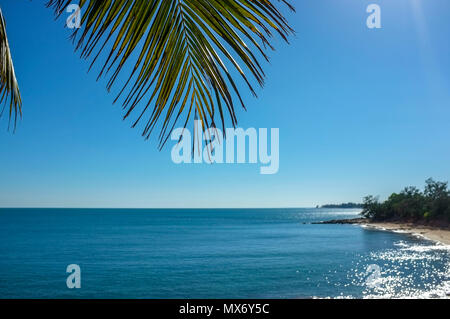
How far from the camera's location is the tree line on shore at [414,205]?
62.3 meters

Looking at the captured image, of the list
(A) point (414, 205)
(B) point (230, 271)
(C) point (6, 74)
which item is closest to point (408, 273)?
(B) point (230, 271)

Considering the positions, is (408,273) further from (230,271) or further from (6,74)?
(6,74)

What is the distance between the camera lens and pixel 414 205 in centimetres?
7444

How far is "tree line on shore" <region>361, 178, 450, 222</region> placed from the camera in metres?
62.3

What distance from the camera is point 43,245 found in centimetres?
5728

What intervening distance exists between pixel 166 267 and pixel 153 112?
3745 centimetres

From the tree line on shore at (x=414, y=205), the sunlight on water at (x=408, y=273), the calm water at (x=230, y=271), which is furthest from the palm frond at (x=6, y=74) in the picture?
the tree line on shore at (x=414, y=205)

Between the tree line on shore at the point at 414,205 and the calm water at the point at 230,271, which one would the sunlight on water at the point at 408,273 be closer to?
the calm water at the point at 230,271

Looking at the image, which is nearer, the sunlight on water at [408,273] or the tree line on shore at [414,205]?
the sunlight on water at [408,273]

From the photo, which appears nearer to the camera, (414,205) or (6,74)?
(6,74)

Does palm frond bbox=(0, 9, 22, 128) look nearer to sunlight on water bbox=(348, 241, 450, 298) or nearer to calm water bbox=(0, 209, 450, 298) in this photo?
calm water bbox=(0, 209, 450, 298)

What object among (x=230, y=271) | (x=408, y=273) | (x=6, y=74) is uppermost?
(x=6, y=74)

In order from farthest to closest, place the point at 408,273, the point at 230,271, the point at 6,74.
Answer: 1. the point at 230,271
2. the point at 408,273
3. the point at 6,74
